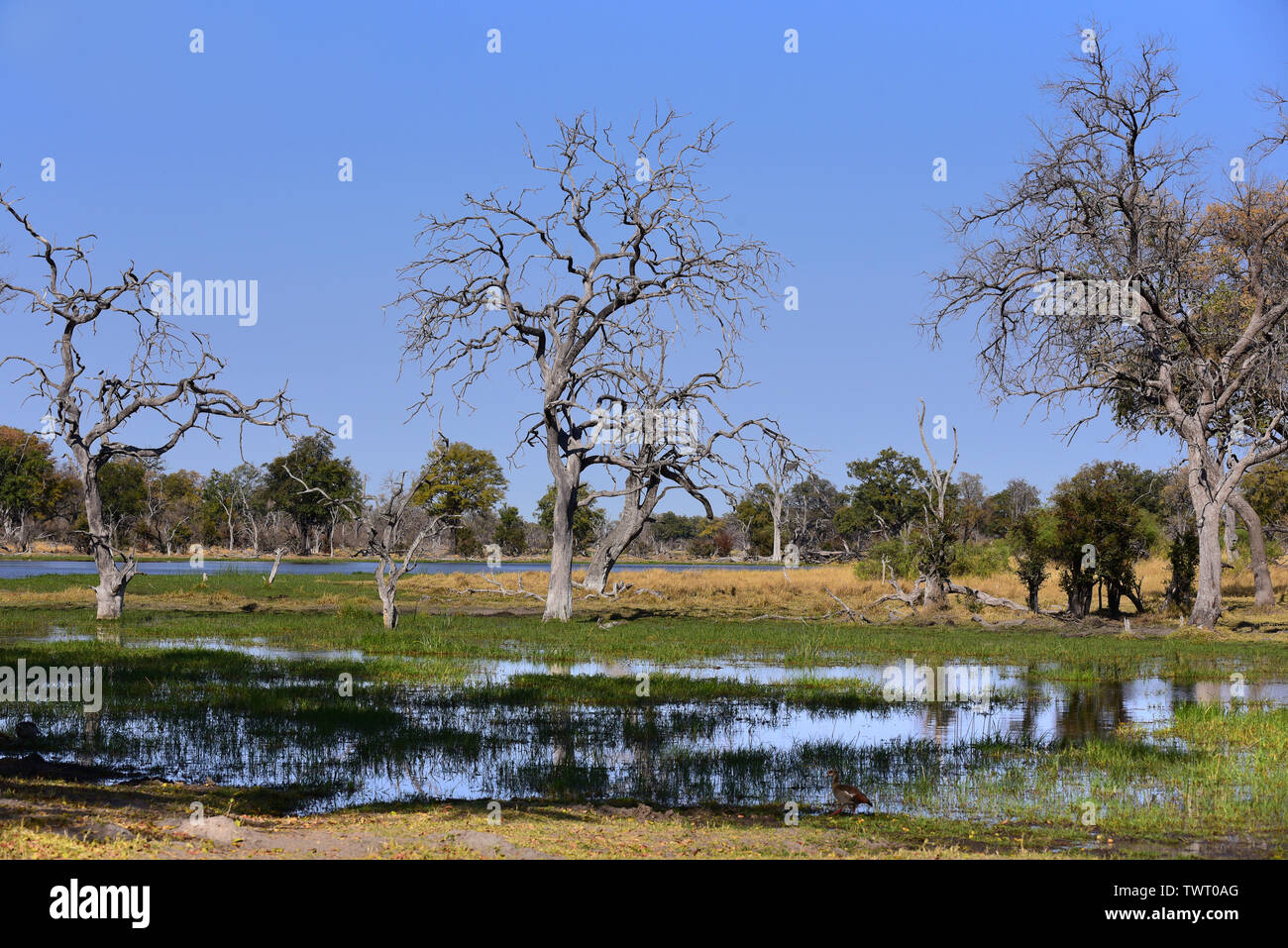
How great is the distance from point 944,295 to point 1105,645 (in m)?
11.5

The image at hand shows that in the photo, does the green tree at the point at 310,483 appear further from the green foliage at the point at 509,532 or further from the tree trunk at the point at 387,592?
the tree trunk at the point at 387,592

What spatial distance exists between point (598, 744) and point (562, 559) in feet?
64.8

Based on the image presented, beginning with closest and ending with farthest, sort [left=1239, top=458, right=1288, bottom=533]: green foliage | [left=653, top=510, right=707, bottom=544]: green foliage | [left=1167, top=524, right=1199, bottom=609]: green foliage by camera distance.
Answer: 1. [left=1167, top=524, right=1199, bottom=609]: green foliage
2. [left=1239, top=458, right=1288, bottom=533]: green foliage
3. [left=653, top=510, right=707, bottom=544]: green foliage

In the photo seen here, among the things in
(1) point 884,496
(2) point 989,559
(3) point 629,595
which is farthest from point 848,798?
(1) point 884,496

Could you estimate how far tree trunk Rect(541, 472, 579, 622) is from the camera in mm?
33031

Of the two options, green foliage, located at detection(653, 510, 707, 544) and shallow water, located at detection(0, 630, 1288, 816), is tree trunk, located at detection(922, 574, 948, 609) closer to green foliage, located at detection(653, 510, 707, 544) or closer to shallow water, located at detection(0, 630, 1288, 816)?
shallow water, located at detection(0, 630, 1288, 816)

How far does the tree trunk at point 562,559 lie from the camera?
108ft

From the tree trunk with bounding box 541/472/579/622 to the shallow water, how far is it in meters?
14.6

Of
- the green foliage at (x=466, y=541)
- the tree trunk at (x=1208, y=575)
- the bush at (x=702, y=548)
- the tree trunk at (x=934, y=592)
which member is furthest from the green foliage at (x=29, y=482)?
the tree trunk at (x=1208, y=575)

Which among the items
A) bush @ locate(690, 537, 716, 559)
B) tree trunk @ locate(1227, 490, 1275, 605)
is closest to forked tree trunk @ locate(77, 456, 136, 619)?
tree trunk @ locate(1227, 490, 1275, 605)

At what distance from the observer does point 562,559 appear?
33188mm

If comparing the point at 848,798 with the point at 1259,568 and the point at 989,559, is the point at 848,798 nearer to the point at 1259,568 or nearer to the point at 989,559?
the point at 1259,568
